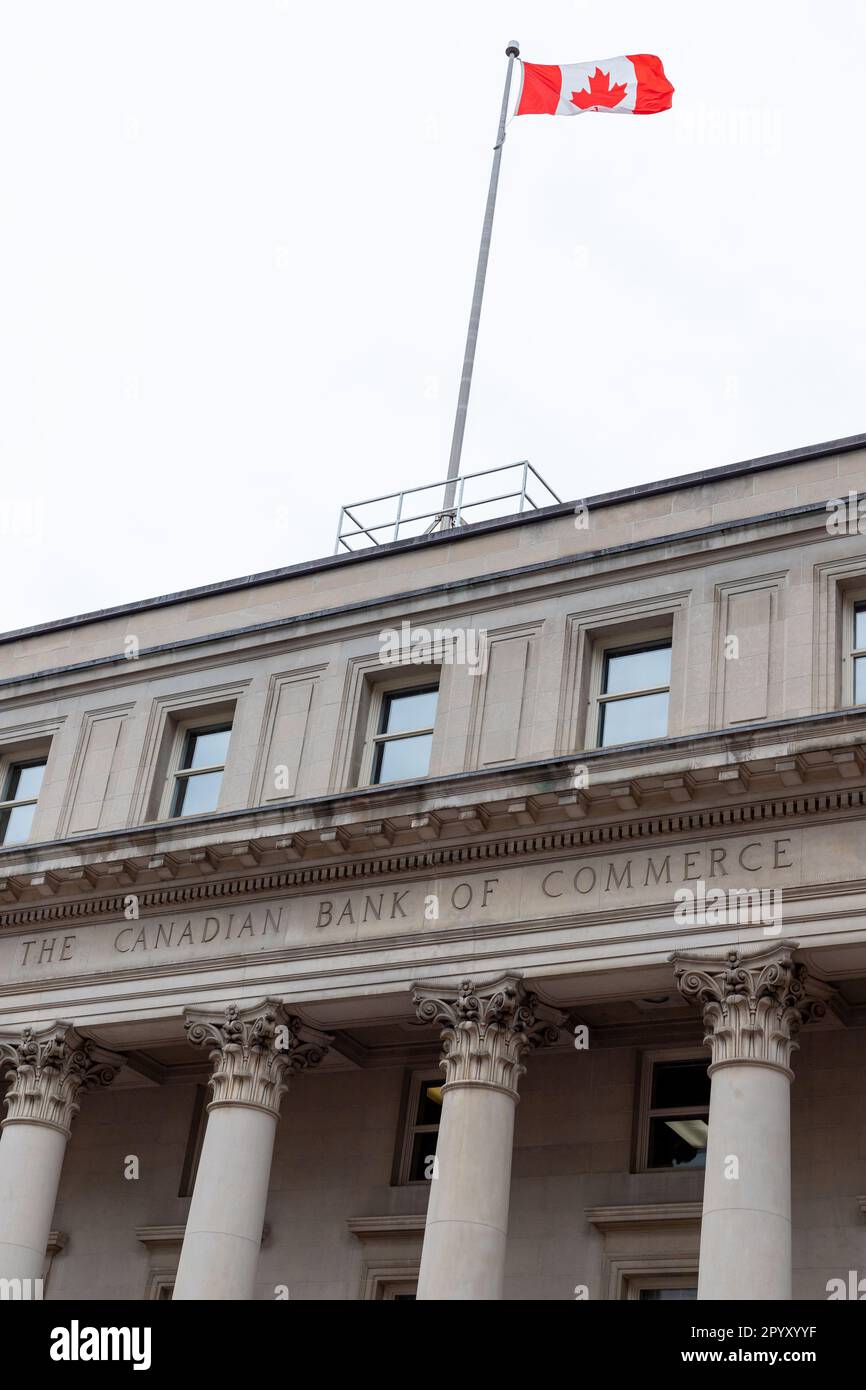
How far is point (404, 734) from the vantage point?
30844mm

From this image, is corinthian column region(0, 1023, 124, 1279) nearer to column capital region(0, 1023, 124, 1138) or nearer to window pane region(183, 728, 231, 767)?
column capital region(0, 1023, 124, 1138)

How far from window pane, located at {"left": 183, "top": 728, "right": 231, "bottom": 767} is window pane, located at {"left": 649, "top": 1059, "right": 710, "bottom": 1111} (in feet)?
31.4

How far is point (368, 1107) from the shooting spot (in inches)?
1220

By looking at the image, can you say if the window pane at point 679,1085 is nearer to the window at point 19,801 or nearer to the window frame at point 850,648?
the window frame at point 850,648

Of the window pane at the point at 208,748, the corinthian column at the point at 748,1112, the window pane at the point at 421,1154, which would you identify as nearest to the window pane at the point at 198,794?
the window pane at the point at 208,748

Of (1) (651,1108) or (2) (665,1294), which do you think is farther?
(1) (651,1108)

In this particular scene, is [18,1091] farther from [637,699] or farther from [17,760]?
[637,699]

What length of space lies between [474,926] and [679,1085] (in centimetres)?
459

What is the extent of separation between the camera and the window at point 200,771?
3250 centimetres

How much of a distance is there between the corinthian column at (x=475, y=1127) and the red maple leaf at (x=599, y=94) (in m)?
24.0

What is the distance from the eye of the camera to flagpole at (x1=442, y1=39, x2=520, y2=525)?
3725cm

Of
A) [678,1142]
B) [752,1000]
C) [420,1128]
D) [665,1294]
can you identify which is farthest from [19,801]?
[752,1000]

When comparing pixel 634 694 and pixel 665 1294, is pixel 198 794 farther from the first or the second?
pixel 665 1294
